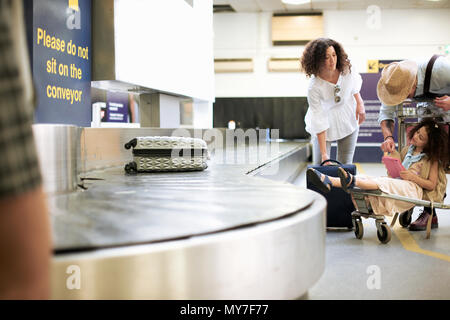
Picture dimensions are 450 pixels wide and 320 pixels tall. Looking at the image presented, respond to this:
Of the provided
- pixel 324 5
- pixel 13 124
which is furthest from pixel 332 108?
pixel 324 5

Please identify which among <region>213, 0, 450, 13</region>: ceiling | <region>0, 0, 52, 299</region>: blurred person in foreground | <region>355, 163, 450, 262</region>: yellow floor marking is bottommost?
<region>355, 163, 450, 262</region>: yellow floor marking

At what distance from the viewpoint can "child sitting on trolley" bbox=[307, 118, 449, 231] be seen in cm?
338

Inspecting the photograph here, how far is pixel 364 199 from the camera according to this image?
3.41m

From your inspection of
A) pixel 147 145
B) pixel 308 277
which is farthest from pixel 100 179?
pixel 308 277

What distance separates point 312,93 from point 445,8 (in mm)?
11532

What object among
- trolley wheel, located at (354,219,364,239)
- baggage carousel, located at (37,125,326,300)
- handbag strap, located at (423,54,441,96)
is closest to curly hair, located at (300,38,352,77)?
handbag strap, located at (423,54,441,96)

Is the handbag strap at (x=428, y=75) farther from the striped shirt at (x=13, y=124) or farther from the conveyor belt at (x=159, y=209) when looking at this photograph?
the striped shirt at (x=13, y=124)

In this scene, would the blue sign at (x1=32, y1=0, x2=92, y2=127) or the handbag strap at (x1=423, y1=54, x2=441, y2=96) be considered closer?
the handbag strap at (x1=423, y1=54, x2=441, y2=96)

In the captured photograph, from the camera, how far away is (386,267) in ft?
8.89

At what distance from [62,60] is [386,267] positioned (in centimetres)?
303

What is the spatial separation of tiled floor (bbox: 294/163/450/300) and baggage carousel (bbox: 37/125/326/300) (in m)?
0.84

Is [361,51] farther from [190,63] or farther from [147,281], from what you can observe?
[147,281]

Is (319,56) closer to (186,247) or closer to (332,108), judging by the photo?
(332,108)

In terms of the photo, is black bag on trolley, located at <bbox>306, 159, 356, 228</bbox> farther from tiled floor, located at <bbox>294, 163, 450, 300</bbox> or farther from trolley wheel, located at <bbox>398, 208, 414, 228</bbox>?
trolley wheel, located at <bbox>398, 208, 414, 228</bbox>
